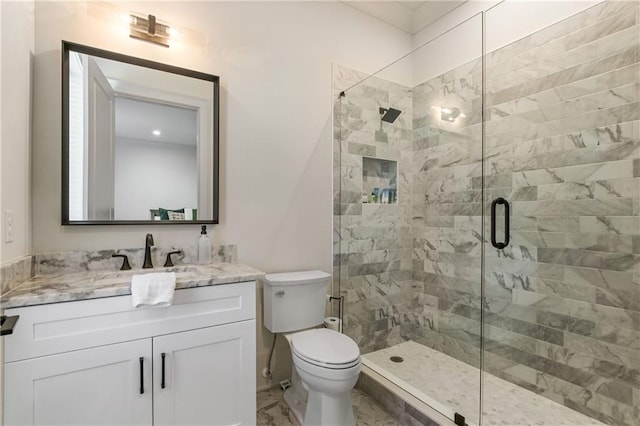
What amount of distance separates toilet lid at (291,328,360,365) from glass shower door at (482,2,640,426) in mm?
854

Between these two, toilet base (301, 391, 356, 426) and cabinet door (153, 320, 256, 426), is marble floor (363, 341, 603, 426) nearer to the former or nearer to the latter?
toilet base (301, 391, 356, 426)

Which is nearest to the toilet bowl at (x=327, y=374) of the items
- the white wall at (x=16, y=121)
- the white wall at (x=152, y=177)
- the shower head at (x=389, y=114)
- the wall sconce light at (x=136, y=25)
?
the white wall at (x=152, y=177)

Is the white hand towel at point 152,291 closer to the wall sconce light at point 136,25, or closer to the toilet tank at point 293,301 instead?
the toilet tank at point 293,301

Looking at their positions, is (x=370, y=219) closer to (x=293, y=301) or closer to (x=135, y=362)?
(x=293, y=301)

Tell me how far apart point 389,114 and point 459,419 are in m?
2.12

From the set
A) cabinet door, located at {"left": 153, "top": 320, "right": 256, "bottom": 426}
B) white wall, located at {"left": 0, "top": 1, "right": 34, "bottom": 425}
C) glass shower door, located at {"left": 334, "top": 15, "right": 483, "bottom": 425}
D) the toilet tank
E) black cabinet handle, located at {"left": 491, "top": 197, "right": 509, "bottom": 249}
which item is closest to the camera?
white wall, located at {"left": 0, "top": 1, "right": 34, "bottom": 425}

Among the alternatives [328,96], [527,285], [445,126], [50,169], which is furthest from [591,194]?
[50,169]

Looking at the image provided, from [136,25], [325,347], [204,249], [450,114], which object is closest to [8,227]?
[204,249]

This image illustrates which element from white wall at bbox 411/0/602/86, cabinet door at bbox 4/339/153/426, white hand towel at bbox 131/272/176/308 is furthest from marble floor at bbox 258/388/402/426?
white wall at bbox 411/0/602/86

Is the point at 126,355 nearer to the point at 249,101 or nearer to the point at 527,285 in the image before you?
the point at 249,101

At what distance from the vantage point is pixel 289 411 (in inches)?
71.9

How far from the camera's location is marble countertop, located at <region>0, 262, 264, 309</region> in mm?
1097

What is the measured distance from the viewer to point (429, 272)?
2.57 m

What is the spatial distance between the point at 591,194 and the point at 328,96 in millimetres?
1770
